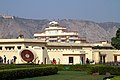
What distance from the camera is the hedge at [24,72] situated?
28.8 meters

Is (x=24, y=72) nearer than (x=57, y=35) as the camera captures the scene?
Yes

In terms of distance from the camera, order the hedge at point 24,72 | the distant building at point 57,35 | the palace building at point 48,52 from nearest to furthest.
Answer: the hedge at point 24,72 → the palace building at point 48,52 → the distant building at point 57,35

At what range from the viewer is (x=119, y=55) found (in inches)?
2864

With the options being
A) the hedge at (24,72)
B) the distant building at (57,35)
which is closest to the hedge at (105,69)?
the hedge at (24,72)

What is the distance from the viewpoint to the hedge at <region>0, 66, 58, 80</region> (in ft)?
94.4

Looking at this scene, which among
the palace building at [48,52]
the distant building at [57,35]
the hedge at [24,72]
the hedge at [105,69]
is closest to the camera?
the hedge at [24,72]

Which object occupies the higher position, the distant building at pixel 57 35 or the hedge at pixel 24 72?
the distant building at pixel 57 35

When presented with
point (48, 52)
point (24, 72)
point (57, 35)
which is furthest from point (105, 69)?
point (57, 35)

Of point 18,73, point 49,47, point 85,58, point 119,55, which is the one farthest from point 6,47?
point 18,73

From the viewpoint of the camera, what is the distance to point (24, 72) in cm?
3241

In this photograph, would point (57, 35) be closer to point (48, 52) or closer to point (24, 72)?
point (48, 52)

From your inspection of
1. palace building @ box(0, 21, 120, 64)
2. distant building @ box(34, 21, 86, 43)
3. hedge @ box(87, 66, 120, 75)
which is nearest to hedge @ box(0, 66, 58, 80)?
hedge @ box(87, 66, 120, 75)

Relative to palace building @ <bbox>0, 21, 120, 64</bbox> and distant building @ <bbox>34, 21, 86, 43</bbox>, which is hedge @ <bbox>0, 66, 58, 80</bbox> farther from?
distant building @ <bbox>34, 21, 86, 43</bbox>

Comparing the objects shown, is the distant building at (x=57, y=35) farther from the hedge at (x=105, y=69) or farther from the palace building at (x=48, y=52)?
the hedge at (x=105, y=69)
